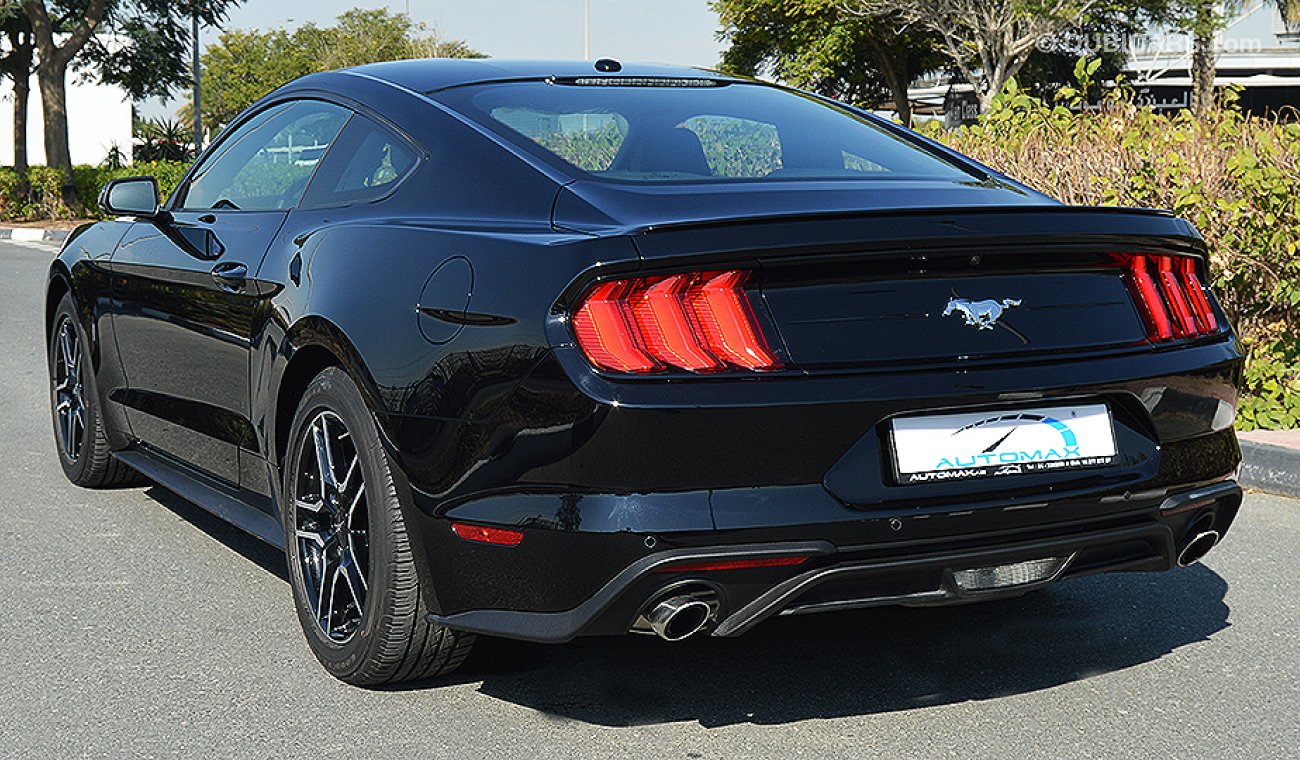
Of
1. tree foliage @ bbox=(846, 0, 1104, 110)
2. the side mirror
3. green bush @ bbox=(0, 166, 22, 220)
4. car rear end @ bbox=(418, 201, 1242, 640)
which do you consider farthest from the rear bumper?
tree foliage @ bbox=(846, 0, 1104, 110)

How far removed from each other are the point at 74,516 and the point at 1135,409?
371cm

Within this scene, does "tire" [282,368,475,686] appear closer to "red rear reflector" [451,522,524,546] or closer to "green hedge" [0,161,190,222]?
"red rear reflector" [451,522,524,546]

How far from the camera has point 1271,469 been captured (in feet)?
20.8

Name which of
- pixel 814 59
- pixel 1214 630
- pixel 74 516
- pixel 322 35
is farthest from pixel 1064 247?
pixel 322 35

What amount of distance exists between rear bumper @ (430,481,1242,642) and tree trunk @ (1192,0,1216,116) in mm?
45857

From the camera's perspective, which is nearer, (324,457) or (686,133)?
(324,457)

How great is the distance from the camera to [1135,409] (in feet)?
11.4

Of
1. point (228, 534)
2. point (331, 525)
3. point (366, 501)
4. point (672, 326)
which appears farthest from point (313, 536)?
point (228, 534)

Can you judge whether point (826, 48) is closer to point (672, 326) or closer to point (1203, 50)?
point (1203, 50)

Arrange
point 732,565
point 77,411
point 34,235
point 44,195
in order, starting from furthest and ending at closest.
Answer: point 44,195 → point 34,235 → point 77,411 → point 732,565

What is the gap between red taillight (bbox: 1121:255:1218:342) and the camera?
358 centimetres

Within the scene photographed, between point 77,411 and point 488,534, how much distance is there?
330 centimetres

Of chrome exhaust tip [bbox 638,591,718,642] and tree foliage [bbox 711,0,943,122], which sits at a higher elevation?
tree foliage [bbox 711,0,943,122]

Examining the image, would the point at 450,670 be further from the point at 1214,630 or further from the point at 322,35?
the point at 322,35
